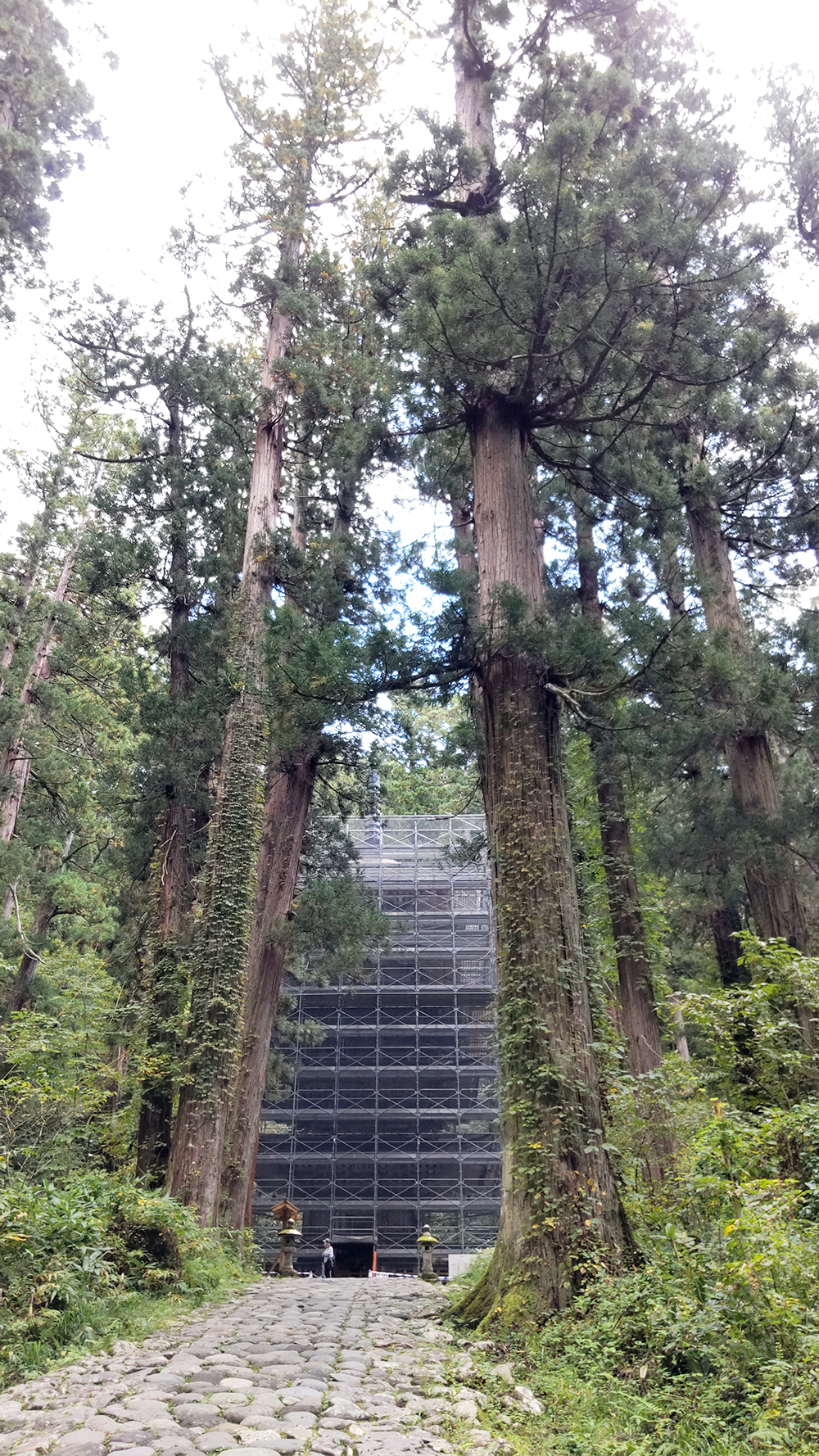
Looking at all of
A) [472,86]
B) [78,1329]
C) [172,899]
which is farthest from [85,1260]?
[472,86]

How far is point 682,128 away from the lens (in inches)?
247

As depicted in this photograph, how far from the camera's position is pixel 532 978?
5.04 metres

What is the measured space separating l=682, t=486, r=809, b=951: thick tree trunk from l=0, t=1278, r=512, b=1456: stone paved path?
16.3 feet

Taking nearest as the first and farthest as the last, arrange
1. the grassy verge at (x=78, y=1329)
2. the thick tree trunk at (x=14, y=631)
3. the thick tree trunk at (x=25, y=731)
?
the grassy verge at (x=78, y=1329) → the thick tree trunk at (x=25, y=731) → the thick tree trunk at (x=14, y=631)

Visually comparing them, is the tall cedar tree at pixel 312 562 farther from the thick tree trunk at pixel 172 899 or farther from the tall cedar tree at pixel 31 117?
the tall cedar tree at pixel 31 117

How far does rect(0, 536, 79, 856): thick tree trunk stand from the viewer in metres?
13.2

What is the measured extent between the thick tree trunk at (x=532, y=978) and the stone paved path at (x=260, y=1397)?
24.8 inches

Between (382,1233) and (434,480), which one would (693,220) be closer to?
(434,480)

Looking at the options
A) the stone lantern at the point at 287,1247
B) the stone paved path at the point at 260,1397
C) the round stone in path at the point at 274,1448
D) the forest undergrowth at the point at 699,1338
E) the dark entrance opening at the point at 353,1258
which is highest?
the forest undergrowth at the point at 699,1338

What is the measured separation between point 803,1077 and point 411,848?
697 inches

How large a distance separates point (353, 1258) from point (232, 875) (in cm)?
1583

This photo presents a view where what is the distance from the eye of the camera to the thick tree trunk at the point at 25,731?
43.2 feet

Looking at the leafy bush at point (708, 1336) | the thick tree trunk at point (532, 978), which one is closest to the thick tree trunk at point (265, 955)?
the thick tree trunk at point (532, 978)

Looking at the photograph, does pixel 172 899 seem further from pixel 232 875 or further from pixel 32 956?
pixel 32 956
